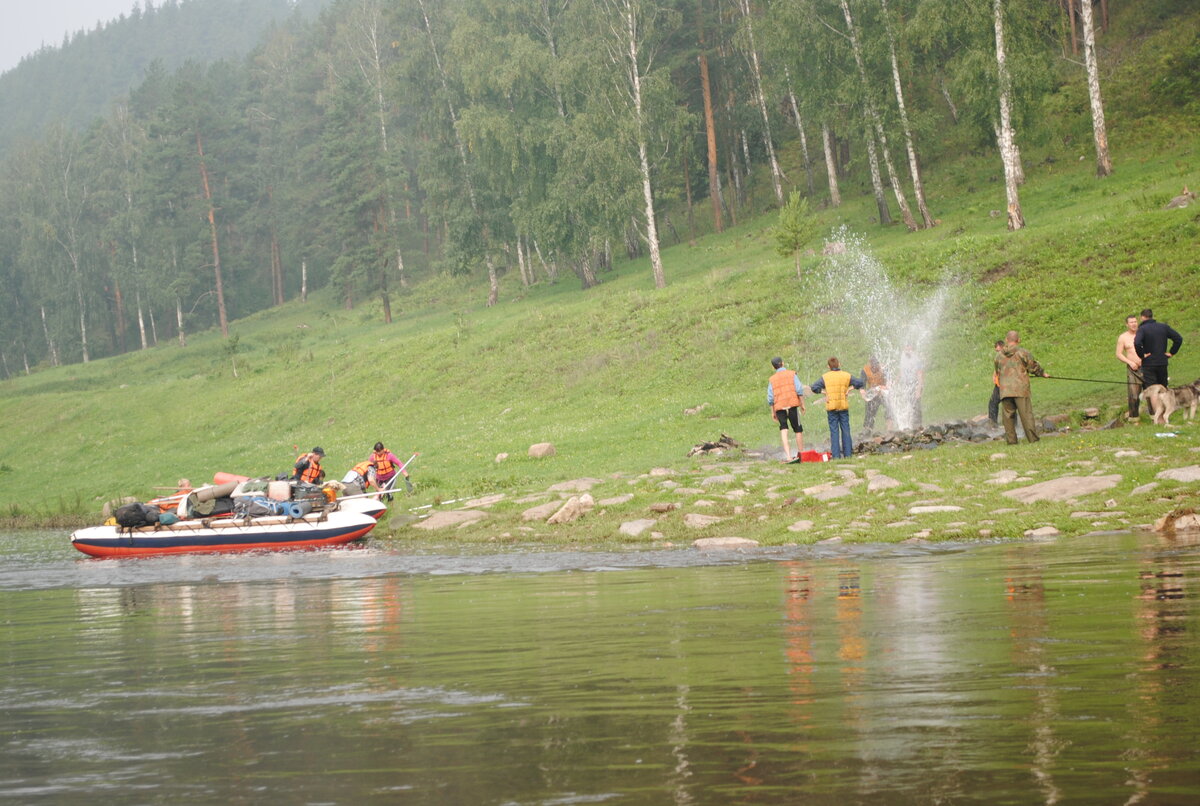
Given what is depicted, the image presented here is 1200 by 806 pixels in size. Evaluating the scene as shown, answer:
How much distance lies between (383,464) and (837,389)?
10.9 m

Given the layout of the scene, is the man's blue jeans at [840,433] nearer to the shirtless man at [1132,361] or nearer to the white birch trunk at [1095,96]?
the shirtless man at [1132,361]

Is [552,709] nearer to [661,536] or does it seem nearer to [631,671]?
[631,671]

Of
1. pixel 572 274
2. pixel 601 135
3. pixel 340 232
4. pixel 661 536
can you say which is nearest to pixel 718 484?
pixel 661 536

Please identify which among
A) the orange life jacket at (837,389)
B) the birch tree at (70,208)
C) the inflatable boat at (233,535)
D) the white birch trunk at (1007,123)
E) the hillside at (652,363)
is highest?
the birch tree at (70,208)

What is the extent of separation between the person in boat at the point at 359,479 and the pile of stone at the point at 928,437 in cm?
1084

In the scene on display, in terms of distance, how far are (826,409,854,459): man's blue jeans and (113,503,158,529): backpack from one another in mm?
14027

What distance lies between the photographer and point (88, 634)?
34.5 ft

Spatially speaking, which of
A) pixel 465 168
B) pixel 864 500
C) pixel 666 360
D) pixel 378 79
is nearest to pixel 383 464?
pixel 864 500

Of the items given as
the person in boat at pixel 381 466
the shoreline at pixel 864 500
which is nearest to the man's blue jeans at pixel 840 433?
the shoreline at pixel 864 500

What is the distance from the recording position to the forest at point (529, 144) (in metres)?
45.9

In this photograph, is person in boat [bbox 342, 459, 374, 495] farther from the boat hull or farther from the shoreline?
the boat hull

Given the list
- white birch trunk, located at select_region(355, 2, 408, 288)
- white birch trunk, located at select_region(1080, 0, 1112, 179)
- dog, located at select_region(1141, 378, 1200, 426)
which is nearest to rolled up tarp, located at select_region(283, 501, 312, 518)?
dog, located at select_region(1141, 378, 1200, 426)

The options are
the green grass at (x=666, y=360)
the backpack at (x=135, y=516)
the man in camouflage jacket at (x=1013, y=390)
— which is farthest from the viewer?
the green grass at (x=666, y=360)

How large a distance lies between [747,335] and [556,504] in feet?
63.6
